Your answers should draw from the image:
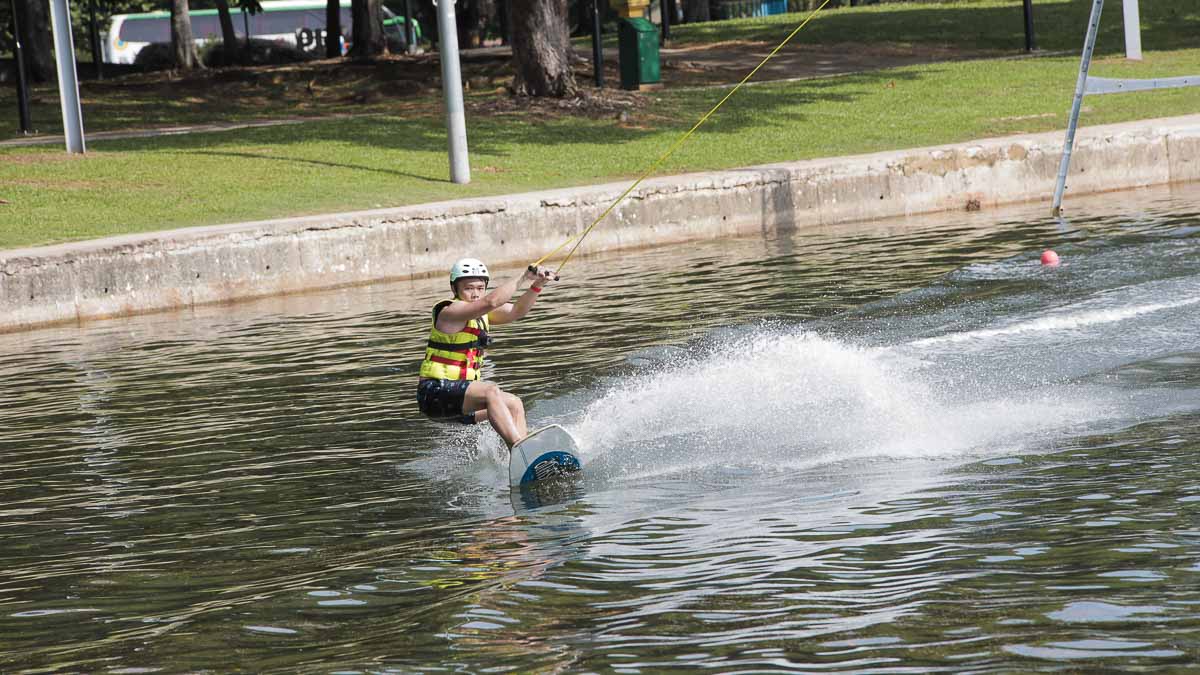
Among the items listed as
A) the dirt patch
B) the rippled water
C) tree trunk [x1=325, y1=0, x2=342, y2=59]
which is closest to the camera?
the rippled water

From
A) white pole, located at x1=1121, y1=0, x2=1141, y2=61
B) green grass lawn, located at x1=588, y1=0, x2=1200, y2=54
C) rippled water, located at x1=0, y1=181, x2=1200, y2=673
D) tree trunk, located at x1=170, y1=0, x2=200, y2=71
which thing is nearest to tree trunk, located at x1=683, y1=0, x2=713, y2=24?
green grass lawn, located at x1=588, y1=0, x2=1200, y2=54

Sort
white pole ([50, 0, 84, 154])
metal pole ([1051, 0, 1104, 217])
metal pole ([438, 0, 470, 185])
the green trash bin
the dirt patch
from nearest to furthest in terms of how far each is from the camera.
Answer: metal pole ([1051, 0, 1104, 217]), metal pole ([438, 0, 470, 185]), white pole ([50, 0, 84, 154]), the dirt patch, the green trash bin

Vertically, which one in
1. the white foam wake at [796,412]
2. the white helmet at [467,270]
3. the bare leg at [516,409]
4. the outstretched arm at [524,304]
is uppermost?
the white helmet at [467,270]

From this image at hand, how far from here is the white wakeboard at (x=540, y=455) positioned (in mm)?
9016

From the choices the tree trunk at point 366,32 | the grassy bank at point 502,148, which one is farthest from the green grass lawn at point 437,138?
the tree trunk at point 366,32

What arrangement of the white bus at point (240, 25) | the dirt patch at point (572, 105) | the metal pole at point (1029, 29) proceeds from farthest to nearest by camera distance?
the white bus at point (240, 25) < the metal pole at point (1029, 29) < the dirt patch at point (572, 105)

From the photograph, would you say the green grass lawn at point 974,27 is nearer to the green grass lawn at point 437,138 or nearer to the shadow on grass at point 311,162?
the green grass lawn at point 437,138

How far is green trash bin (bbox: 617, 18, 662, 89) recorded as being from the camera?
30.0 metres

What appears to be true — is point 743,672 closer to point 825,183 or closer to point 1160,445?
point 1160,445

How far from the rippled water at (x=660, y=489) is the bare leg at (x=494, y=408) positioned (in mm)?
327

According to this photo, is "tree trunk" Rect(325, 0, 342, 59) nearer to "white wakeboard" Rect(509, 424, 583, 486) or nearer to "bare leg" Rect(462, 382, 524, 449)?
"bare leg" Rect(462, 382, 524, 449)

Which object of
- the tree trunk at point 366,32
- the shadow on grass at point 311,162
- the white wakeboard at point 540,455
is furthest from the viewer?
the tree trunk at point 366,32

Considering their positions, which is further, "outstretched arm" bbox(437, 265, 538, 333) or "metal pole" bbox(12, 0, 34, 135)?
"metal pole" bbox(12, 0, 34, 135)

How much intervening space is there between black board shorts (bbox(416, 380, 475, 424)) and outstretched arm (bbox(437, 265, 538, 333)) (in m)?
0.36
